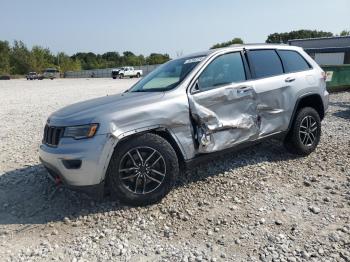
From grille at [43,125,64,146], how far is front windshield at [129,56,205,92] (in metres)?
1.35

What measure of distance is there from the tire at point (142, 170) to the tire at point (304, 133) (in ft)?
7.48

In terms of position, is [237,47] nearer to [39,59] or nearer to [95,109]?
[95,109]

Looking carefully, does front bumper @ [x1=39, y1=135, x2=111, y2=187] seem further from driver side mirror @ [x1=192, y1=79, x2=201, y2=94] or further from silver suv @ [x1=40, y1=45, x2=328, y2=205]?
driver side mirror @ [x1=192, y1=79, x2=201, y2=94]

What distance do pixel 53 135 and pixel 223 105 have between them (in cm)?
Result: 212

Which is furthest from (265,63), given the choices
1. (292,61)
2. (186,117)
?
(186,117)

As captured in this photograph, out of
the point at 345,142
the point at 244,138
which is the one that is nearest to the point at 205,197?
the point at 244,138

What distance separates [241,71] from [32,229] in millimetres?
3326

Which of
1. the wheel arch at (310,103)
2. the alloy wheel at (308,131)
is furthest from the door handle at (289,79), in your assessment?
the alloy wheel at (308,131)

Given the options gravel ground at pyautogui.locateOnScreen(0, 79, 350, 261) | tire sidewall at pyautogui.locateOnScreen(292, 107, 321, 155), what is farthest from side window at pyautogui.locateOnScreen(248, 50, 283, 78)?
gravel ground at pyautogui.locateOnScreen(0, 79, 350, 261)

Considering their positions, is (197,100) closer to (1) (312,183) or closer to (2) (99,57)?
(1) (312,183)

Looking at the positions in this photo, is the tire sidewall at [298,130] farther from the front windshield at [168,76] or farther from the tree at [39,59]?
the tree at [39,59]

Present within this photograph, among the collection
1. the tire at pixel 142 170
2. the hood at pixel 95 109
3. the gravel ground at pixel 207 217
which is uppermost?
the hood at pixel 95 109

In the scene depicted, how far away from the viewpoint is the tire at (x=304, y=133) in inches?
221

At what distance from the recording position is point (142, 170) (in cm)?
416
